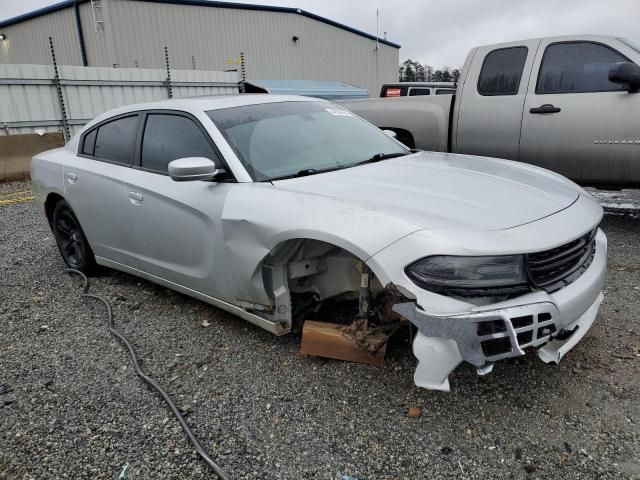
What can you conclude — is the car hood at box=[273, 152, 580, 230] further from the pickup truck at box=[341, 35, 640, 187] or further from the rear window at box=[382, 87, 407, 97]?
the rear window at box=[382, 87, 407, 97]

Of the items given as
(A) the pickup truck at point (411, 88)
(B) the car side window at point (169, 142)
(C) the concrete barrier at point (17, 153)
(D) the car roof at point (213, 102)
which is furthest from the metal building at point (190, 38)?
(B) the car side window at point (169, 142)

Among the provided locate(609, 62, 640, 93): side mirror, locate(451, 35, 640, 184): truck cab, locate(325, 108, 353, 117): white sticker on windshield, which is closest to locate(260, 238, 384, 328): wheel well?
locate(325, 108, 353, 117): white sticker on windshield

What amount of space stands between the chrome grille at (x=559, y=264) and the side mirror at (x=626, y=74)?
292cm

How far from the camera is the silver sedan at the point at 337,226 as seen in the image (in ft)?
7.18

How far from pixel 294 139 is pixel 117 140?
1514 mm

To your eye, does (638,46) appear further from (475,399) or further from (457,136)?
(475,399)

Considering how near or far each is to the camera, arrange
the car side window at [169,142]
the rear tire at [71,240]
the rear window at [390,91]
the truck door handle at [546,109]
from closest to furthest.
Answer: the car side window at [169,142] → the rear tire at [71,240] → the truck door handle at [546,109] → the rear window at [390,91]

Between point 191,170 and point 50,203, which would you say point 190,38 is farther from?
point 191,170

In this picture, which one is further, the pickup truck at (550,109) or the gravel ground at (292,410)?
the pickup truck at (550,109)

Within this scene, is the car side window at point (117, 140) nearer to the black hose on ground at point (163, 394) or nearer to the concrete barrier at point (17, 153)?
the black hose on ground at point (163, 394)

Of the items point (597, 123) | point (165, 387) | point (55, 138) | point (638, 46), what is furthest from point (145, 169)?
point (55, 138)

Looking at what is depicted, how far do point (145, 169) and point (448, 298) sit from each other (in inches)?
92.9

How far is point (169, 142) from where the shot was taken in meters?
3.54

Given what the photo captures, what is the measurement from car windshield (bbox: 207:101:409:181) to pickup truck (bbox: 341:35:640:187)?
2.25m
